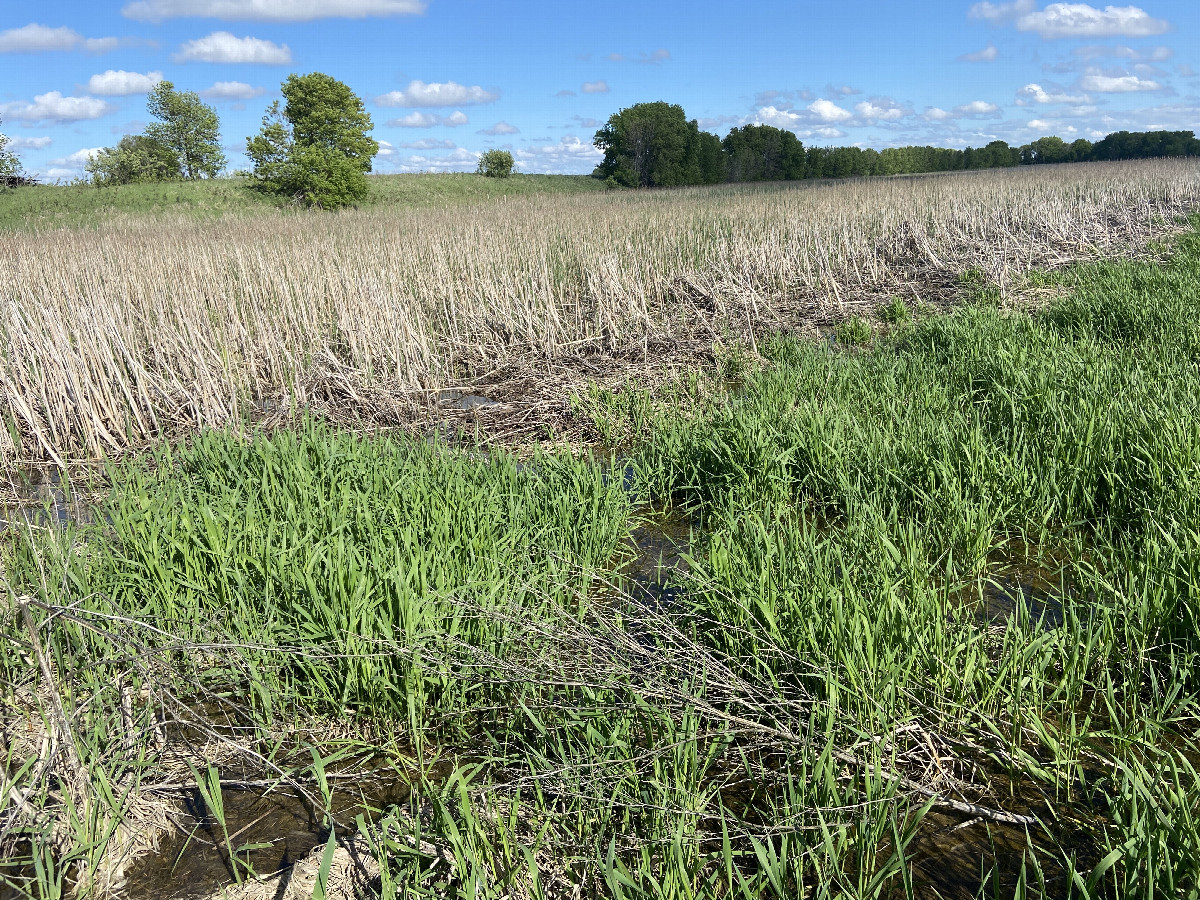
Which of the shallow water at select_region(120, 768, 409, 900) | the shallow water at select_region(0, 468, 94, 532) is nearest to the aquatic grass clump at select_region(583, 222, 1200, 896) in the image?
the shallow water at select_region(120, 768, 409, 900)

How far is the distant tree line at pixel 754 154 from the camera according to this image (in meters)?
49.8

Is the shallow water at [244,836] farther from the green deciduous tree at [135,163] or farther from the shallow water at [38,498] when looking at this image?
the green deciduous tree at [135,163]

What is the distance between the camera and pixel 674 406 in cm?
534

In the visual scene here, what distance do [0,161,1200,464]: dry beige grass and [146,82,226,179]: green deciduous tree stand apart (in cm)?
5142

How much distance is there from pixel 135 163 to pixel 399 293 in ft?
174

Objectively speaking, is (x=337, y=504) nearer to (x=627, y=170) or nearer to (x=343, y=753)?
(x=343, y=753)

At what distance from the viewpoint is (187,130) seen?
195 ft

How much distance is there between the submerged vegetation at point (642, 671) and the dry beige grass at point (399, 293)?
6.67 ft

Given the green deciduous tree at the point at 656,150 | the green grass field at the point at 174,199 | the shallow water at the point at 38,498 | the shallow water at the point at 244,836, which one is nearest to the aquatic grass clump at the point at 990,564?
the shallow water at the point at 244,836

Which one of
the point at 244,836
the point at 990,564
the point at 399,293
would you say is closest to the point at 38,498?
the point at 244,836

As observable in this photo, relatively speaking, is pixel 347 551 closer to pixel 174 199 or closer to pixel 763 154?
pixel 174 199

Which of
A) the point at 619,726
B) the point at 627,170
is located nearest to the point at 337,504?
the point at 619,726

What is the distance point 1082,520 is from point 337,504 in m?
3.46

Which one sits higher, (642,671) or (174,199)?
(174,199)
